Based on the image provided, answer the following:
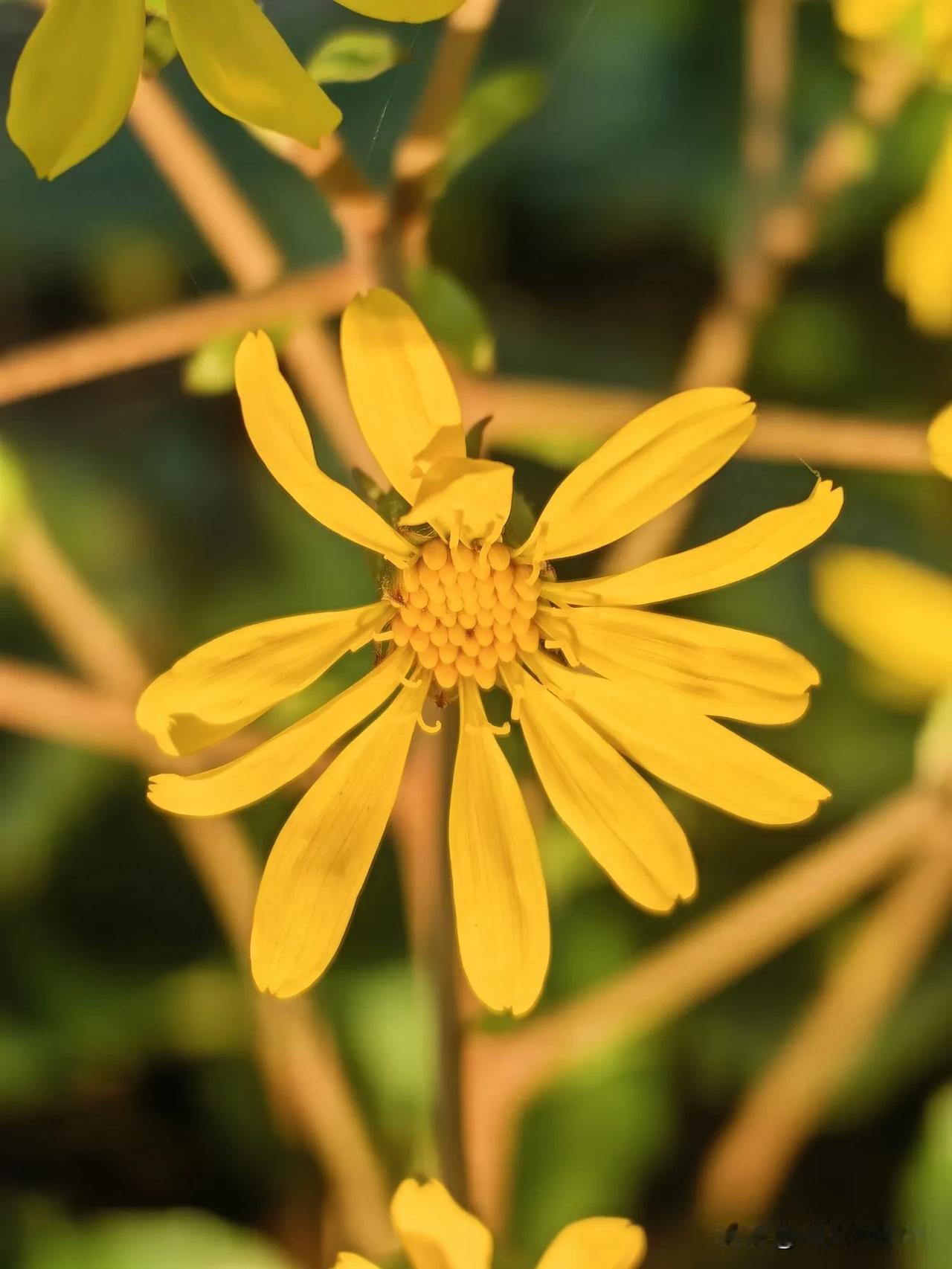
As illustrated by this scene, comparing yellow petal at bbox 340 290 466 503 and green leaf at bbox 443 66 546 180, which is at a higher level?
green leaf at bbox 443 66 546 180

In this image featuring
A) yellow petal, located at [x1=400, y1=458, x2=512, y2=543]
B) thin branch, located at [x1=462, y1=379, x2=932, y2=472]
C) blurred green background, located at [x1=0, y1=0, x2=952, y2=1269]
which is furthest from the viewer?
blurred green background, located at [x1=0, y1=0, x2=952, y2=1269]

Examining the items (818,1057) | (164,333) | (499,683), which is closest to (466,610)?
(499,683)

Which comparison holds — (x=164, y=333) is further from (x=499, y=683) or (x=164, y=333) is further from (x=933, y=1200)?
(x=933, y=1200)

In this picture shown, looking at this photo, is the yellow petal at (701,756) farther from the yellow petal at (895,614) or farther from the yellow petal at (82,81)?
the yellow petal at (82,81)

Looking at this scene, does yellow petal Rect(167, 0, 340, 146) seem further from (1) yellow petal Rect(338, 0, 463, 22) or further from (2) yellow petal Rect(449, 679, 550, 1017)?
(2) yellow petal Rect(449, 679, 550, 1017)

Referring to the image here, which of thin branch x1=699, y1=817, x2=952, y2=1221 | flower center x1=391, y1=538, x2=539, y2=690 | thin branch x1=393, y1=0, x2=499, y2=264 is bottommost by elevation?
thin branch x1=699, y1=817, x2=952, y2=1221

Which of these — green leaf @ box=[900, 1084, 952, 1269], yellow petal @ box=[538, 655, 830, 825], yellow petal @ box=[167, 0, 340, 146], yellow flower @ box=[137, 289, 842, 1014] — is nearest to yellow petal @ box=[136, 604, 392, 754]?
yellow flower @ box=[137, 289, 842, 1014]

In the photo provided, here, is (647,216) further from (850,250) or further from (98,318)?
(98,318)

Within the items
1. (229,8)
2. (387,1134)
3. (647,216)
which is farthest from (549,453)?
(387,1134)
